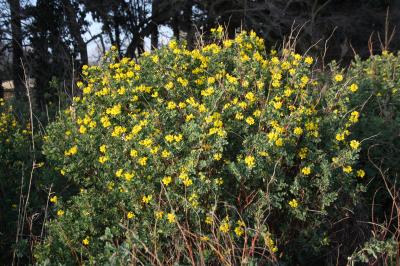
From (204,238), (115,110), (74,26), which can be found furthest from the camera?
(74,26)

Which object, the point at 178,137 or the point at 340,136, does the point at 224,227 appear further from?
the point at 340,136

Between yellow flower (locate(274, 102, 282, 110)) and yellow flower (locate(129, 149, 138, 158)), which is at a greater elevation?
yellow flower (locate(274, 102, 282, 110))

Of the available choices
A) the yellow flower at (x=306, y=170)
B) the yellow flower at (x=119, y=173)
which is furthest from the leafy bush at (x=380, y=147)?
the yellow flower at (x=119, y=173)

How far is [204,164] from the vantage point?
2576 mm

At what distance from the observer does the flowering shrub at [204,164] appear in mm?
2625

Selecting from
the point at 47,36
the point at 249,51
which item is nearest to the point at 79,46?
the point at 47,36

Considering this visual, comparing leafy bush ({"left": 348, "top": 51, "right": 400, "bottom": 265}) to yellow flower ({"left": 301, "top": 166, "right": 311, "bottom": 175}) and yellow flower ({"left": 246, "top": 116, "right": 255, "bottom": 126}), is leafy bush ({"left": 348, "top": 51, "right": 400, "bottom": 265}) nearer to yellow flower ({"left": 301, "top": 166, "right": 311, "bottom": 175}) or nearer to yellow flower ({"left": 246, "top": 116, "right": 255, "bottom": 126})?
yellow flower ({"left": 301, "top": 166, "right": 311, "bottom": 175})

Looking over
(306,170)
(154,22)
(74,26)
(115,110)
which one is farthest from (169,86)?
(154,22)

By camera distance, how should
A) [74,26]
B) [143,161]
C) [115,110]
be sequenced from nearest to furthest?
[143,161] → [115,110] → [74,26]

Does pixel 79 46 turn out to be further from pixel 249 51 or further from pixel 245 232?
pixel 245 232

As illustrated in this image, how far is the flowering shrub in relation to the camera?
103 inches

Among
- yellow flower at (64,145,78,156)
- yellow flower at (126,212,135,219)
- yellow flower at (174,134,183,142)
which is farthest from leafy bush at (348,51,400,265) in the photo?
yellow flower at (64,145,78,156)

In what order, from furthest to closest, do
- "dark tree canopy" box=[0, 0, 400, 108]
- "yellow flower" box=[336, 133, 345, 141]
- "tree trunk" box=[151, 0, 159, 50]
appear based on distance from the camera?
"tree trunk" box=[151, 0, 159, 50], "dark tree canopy" box=[0, 0, 400, 108], "yellow flower" box=[336, 133, 345, 141]

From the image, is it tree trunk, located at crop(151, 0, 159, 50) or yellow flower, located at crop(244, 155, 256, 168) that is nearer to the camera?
yellow flower, located at crop(244, 155, 256, 168)
